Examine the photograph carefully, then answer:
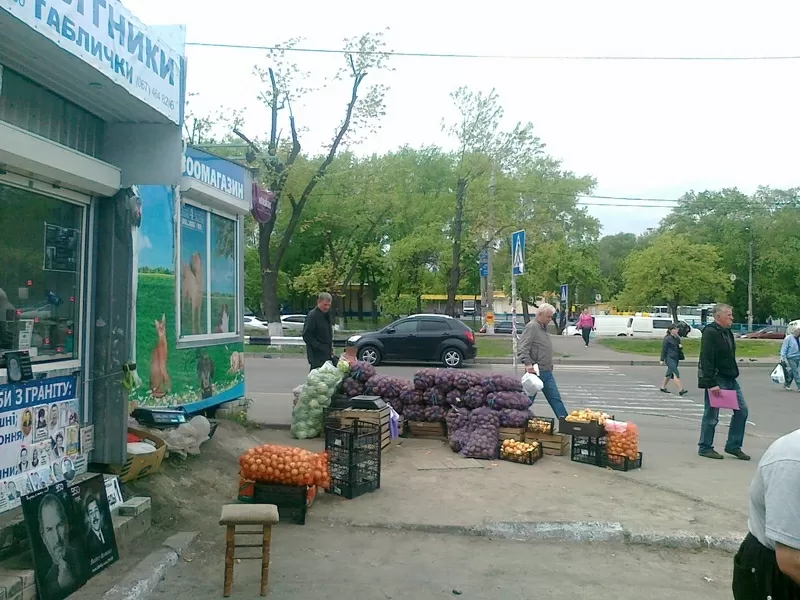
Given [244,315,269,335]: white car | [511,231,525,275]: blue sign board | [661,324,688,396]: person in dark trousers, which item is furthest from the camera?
[244,315,269,335]: white car

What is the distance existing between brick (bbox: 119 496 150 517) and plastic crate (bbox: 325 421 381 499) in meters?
1.78

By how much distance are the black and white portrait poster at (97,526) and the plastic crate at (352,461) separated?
7.32ft

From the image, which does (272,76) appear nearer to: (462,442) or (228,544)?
(462,442)

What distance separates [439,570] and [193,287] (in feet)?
15.1

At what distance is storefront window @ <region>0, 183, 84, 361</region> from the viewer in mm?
4969

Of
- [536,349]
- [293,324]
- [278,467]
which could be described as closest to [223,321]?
[278,467]

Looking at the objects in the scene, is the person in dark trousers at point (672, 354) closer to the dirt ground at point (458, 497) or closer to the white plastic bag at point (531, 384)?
the white plastic bag at point (531, 384)

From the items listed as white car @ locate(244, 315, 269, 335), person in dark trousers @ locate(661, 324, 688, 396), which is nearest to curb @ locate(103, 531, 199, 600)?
person in dark trousers @ locate(661, 324, 688, 396)

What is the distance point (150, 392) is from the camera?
7.03 metres

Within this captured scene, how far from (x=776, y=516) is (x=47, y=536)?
392 centimetres

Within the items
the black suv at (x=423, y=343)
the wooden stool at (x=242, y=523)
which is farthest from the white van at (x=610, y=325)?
the wooden stool at (x=242, y=523)

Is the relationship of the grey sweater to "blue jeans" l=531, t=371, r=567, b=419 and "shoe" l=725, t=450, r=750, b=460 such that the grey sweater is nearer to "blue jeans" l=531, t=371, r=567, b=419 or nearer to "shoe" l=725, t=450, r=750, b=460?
"blue jeans" l=531, t=371, r=567, b=419

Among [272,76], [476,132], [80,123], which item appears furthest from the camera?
[476,132]

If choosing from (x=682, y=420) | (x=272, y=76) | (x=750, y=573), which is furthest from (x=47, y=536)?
(x=272, y=76)
